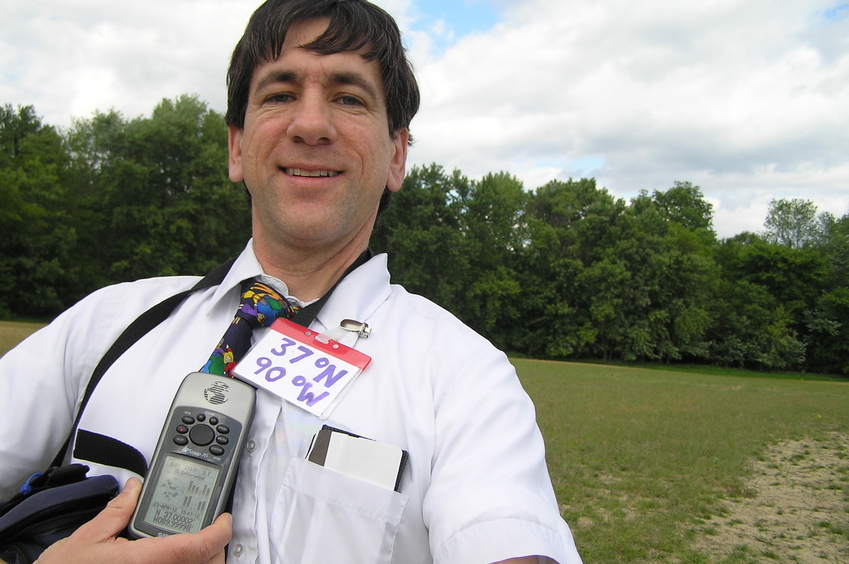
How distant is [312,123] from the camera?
1.91 metres

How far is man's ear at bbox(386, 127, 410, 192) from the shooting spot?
7.57 ft

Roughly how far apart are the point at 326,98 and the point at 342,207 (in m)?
0.37

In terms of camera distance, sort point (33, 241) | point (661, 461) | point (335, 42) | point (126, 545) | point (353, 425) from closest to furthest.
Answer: point (126, 545)
point (353, 425)
point (335, 42)
point (661, 461)
point (33, 241)

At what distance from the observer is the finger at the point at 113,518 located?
1325 mm

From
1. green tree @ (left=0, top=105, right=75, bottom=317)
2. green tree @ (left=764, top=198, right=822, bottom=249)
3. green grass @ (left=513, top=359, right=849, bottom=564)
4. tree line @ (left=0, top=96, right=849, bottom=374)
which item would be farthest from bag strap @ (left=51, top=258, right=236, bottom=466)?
green tree @ (left=764, top=198, right=822, bottom=249)

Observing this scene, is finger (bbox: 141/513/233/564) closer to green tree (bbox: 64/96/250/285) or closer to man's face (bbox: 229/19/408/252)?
man's face (bbox: 229/19/408/252)

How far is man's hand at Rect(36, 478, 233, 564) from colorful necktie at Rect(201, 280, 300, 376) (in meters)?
0.43

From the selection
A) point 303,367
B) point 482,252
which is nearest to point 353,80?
point 303,367

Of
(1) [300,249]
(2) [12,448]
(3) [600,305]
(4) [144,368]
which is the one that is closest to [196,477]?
(4) [144,368]

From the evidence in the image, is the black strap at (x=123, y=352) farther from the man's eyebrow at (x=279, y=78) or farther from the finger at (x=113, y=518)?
the man's eyebrow at (x=279, y=78)

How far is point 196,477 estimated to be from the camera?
4.76ft

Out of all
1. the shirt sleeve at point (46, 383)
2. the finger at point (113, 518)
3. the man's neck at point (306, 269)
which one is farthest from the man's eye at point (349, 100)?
the finger at point (113, 518)

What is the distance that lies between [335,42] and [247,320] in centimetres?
98

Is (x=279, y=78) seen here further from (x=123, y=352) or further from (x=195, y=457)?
(x=195, y=457)
